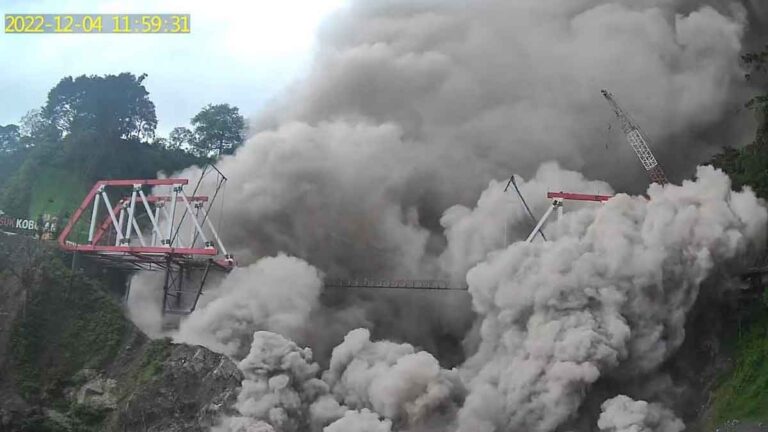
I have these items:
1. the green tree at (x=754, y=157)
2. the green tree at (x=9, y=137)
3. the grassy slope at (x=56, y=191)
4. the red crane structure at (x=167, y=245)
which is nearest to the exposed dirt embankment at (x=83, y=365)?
the red crane structure at (x=167, y=245)

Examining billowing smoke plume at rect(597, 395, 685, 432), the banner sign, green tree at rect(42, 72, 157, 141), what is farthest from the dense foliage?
billowing smoke plume at rect(597, 395, 685, 432)

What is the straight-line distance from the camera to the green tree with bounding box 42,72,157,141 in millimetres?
72500

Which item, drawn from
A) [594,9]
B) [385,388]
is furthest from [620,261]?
[594,9]

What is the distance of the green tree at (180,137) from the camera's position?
291 ft

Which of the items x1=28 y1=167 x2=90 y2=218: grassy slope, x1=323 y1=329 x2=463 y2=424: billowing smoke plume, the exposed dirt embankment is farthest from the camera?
x1=28 y1=167 x2=90 y2=218: grassy slope

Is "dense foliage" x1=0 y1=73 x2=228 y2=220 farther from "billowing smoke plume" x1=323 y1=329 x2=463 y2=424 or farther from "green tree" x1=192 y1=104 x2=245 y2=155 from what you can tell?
"billowing smoke plume" x1=323 y1=329 x2=463 y2=424

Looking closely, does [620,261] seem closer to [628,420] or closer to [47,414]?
[628,420]

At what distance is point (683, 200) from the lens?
2024 inches

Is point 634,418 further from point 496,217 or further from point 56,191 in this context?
point 56,191

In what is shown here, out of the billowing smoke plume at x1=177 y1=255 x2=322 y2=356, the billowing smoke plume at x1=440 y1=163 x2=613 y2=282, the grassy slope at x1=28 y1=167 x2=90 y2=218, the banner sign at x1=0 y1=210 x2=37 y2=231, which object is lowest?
the billowing smoke plume at x1=177 y1=255 x2=322 y2=356

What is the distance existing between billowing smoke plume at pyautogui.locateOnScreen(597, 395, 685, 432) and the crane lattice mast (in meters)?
21.9

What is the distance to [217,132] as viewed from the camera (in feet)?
287

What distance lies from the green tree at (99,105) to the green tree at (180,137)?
11888mm

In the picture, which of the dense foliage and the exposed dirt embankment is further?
the dense foliage
